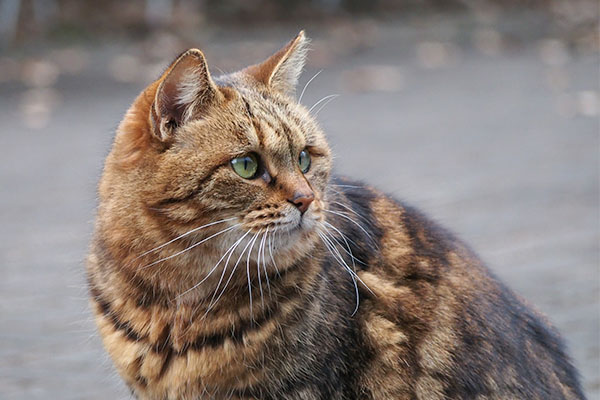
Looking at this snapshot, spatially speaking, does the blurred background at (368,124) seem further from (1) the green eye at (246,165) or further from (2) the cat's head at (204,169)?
(1) the green eye at (246,165)

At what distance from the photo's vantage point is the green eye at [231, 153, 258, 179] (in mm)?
2801

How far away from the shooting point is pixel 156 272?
9.43 feet

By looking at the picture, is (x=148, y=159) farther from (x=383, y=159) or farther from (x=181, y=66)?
(x=383, y=159)

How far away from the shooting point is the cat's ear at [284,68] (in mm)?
3172

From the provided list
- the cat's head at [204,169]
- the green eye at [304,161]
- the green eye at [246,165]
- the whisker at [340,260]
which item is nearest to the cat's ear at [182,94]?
the cat's head at [204,169]

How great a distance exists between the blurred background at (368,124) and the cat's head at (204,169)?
0.53m

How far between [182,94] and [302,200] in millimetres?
499

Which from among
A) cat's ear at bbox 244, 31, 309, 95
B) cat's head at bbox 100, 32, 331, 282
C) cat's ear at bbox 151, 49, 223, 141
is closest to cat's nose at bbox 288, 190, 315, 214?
cat's head at bbox 100, 32, 331, 282

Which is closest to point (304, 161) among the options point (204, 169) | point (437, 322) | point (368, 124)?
point (204, 169)

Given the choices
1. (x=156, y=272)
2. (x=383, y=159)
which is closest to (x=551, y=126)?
(x=383, y=159)

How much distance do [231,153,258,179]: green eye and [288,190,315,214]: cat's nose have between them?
146 mm

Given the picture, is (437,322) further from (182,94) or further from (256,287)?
(182,94)

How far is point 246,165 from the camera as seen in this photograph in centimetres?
281

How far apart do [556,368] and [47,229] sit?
440 cm
